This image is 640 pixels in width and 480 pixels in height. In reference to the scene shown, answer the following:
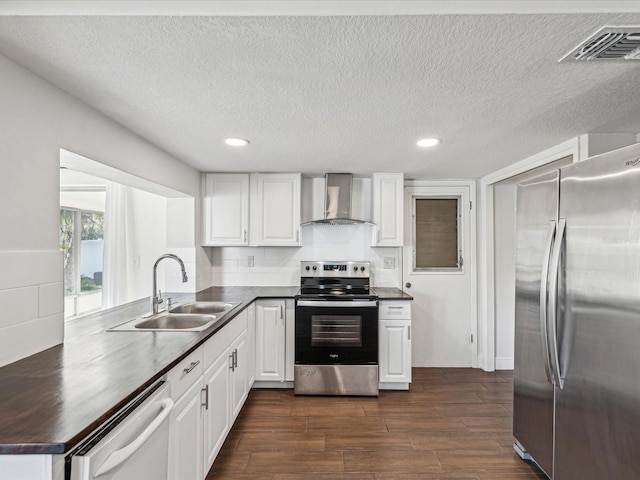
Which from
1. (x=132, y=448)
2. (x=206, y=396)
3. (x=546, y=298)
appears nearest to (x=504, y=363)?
(x=546, y=298)

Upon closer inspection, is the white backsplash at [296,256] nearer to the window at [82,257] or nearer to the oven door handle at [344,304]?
the oven door handle at [344,304]

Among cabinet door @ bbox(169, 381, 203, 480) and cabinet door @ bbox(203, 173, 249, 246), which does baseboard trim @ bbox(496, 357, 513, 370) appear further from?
cabinet door @ bbox(169, 381, 203, 480)

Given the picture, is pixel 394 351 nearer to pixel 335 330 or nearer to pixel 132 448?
pixel 335 330

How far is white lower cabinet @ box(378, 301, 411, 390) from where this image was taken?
3262mm

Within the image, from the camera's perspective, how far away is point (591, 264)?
1.57 metres

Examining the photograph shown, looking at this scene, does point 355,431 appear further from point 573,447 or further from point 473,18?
point 473,18

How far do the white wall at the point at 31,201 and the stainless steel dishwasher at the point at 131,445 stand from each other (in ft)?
2.06

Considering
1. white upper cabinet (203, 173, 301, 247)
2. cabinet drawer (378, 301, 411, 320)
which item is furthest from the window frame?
white upper cabinet (203, 173, 301, 247)

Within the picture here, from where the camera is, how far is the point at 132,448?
1.08 meters

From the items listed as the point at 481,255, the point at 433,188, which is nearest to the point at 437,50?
the point at 433,188

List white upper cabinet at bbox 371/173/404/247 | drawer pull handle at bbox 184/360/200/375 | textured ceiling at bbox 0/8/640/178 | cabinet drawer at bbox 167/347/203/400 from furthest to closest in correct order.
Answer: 1. white upper cabinet at bbox 371/173/404/247
2. drawer pull handle at bbox 184/360/200/375
3. cabinet drawer at bbox 167/347/203/400
4. textured ceiling at bbox 0/8/640/178

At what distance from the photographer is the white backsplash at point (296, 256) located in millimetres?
3861

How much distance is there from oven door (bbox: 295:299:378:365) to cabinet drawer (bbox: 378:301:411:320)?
0.14m

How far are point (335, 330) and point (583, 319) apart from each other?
1.96 metres
